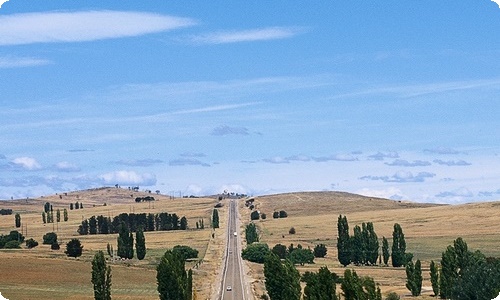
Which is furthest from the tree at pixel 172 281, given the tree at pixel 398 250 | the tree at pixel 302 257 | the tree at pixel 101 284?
the tree at pixel 302 257

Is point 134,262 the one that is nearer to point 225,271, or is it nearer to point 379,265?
point 225,271

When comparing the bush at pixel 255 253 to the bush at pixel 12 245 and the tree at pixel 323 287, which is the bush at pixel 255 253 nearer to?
the bush at pixel 12 245

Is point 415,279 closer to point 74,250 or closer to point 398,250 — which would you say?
A: point 398,250

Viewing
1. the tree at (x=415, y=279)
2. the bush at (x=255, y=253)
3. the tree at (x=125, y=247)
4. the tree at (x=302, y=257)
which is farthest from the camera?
the tree at (x=125, y=247)

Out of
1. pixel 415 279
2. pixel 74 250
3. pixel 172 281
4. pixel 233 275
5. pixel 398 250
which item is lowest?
pixel 233 275

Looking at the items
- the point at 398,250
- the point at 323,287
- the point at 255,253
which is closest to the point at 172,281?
the point at 323,287

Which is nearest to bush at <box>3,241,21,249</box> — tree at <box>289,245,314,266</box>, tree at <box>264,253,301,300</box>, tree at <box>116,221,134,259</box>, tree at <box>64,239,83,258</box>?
tree at <box>64,239,83,258</box>

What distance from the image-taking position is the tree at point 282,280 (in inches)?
2785

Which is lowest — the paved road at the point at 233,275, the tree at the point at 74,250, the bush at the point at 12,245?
the paved road at the point at 233,275

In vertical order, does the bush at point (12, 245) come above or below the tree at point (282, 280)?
above

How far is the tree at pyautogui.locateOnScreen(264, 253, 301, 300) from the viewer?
232 ft

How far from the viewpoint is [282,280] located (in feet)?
238

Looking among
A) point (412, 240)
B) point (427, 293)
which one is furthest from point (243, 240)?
point (427, 293)

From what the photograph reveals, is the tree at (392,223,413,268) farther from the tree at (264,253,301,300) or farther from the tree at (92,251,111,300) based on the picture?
the tree at (92,251,111,300)
